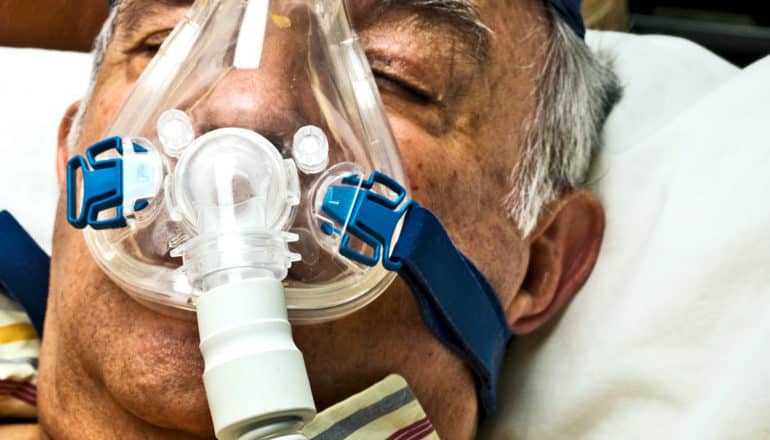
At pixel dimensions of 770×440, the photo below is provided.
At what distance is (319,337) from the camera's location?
95 centimetres

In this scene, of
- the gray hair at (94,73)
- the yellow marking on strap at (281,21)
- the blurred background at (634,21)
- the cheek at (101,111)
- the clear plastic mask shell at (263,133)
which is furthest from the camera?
the blurred background at (634,21)

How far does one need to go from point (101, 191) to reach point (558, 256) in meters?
0.67

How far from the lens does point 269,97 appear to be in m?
0.93

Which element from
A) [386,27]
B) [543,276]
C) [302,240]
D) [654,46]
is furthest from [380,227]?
[654,46]

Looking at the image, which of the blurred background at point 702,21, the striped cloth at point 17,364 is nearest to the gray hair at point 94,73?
the striped cloth at point 17,364

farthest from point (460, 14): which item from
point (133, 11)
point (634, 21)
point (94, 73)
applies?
point (634, 21)

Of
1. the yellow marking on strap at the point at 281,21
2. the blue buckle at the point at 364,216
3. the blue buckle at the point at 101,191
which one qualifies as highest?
the yellow marking on strap at the point at 281,21

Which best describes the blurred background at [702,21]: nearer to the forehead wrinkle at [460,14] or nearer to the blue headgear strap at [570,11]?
the blue headgear strap at [570,11]

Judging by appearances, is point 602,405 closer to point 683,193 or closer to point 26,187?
point 683,193

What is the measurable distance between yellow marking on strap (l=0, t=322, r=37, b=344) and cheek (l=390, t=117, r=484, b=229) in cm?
71

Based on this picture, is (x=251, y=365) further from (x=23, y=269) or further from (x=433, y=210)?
(x=23, y=269)

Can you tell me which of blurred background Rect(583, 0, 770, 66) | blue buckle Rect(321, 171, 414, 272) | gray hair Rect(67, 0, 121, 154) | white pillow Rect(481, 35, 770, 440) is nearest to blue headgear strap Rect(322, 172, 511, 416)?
blue buckle Rect(321, 171, 414, 272)

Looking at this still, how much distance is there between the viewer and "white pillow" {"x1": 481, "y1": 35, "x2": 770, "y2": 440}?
3.41ft

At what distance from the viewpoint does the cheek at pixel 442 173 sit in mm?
1030
